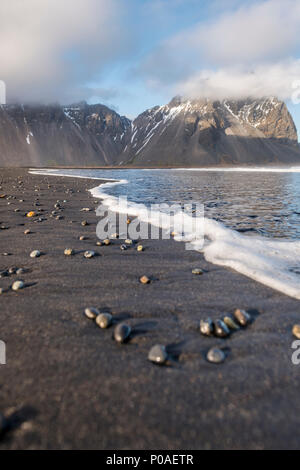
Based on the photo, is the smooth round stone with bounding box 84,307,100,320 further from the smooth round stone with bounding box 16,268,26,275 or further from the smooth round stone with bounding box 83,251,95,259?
the smooth round stone with bounding box 83,251,95,259

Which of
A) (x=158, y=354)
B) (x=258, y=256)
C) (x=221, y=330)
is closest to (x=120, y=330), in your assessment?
(x=158, y=354)

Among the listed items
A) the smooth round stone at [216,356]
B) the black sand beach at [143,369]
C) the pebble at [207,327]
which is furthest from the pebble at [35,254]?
the smooth round stone at [216,356]

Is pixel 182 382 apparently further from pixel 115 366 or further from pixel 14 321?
pixel 14 321

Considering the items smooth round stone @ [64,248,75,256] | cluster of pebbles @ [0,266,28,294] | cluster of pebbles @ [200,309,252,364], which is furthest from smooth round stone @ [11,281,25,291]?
cluster of pebbles @ [200,309,252,364]

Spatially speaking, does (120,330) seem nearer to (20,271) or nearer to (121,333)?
(121,333)

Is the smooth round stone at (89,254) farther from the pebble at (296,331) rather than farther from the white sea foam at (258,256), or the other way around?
the pebble at (296,331)
